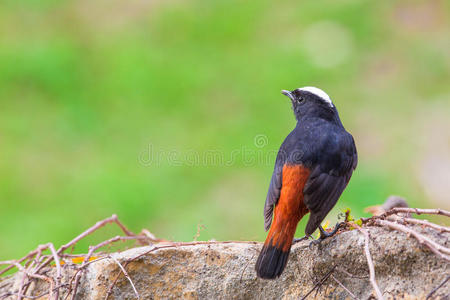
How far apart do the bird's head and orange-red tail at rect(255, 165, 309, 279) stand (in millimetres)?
748

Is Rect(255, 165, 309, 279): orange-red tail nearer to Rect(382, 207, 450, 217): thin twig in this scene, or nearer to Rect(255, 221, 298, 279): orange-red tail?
Rect(255, 221, 298, 279): orange-red tail

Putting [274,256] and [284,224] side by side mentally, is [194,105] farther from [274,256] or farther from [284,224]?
[274,256]

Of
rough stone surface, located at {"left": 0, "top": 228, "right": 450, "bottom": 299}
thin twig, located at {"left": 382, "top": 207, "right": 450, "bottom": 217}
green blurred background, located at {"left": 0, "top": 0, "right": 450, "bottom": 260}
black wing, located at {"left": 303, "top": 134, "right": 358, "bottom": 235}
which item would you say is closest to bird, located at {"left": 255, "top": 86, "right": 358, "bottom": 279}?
black wing, located at {"left": 303, "top": 134, "right": 358, "bottom": 235}

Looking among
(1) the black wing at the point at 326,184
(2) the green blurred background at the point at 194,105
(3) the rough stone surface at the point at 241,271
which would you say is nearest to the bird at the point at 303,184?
(1) the black wing at the point at 326,184

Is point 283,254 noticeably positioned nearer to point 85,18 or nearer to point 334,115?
point 334,115

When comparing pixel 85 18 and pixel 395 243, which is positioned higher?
pixel 85 18

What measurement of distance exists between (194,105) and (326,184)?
220 inches

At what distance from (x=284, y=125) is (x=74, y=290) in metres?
5.66

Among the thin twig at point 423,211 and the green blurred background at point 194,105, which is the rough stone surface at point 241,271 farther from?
the green blurred background at point 194,105

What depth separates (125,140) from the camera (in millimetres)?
8398

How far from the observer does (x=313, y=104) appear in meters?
4.15

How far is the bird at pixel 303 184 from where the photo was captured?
9.86 ft

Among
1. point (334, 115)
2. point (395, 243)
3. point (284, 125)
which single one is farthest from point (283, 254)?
point (284, 125)

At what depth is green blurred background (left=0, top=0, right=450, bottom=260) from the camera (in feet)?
23.8
